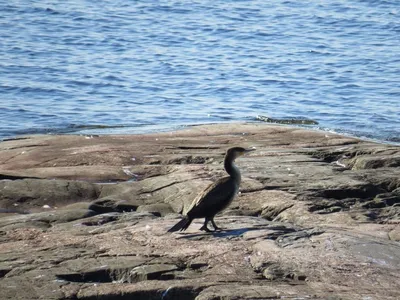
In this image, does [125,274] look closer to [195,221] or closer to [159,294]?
[159,294]

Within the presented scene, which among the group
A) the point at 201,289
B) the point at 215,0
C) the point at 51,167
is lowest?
the point at 215,0

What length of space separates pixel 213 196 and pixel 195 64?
59.0 ft

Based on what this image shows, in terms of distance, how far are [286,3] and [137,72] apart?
1252 cm

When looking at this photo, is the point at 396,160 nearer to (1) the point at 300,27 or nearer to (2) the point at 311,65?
(2) the point at 311,65

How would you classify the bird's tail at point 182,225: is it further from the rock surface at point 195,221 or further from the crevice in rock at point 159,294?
the crevice in rock at point 159,294

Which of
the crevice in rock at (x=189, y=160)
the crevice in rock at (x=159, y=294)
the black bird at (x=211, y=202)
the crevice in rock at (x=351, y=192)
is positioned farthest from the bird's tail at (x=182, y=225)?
the crevice in rock at (x=189, y=160)

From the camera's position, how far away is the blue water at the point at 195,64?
66.5 feet

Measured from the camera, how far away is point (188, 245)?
8617 millimetres

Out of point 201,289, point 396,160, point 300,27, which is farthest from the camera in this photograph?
point 300,27

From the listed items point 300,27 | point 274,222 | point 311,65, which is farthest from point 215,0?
point 274,222

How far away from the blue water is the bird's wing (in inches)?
322

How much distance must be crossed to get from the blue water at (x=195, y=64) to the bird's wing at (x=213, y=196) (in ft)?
26.8

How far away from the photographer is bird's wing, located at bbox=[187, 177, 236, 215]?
9.06 metres

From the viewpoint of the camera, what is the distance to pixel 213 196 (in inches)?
361
